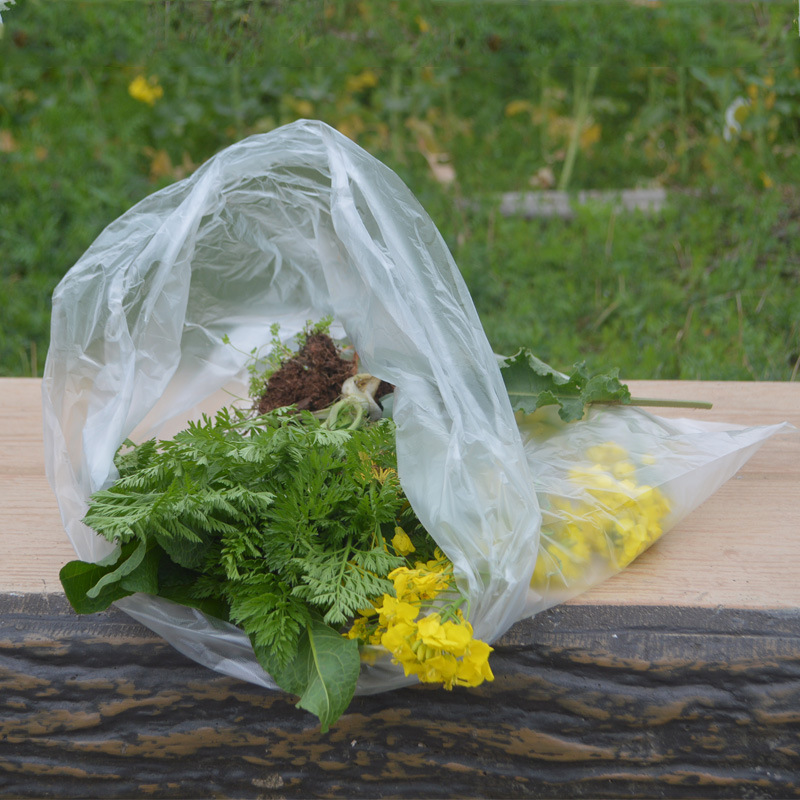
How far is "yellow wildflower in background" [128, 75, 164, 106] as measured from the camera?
2.60 meters

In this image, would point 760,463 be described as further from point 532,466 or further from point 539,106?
point 539,106

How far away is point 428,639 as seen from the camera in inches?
28.5

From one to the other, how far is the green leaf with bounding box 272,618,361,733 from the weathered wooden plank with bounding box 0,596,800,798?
0.11m

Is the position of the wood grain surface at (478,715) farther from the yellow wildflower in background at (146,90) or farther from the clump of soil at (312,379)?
the yellow wildflower in background at (146,90)

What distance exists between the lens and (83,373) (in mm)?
1091

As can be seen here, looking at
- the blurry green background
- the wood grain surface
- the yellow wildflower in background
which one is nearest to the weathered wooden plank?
the wood grain surface

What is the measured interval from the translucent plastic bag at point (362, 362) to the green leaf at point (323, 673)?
0.07 m

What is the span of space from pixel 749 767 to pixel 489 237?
1.75m

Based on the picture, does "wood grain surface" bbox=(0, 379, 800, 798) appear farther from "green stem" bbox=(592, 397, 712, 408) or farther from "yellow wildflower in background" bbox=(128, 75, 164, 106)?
"yellow wildflower in background" bbox=(128, 75, 164, 106)

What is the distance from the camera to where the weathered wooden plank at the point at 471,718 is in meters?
0.92

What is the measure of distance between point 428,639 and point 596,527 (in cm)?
34

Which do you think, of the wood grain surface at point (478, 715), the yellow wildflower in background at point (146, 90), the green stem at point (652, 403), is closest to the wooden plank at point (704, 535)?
the wood grain surface at point (478, 715)

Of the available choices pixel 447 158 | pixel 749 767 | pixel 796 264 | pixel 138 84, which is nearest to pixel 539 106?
pixel 447 158

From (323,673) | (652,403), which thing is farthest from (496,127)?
(323,673)
